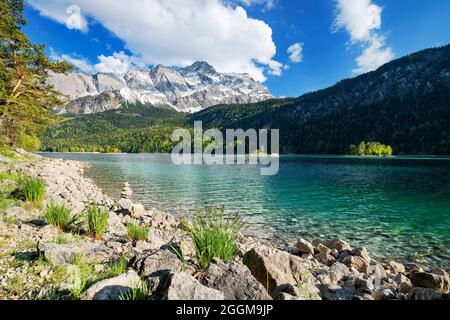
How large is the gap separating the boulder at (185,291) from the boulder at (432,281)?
8.70 meters

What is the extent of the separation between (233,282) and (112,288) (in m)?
2.27

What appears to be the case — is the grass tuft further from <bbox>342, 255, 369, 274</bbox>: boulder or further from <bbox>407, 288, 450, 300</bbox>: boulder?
<bbox>342, 255, 369, 274</bbox>: boulder

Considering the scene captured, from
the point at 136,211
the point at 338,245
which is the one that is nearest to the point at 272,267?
the point at 338,245

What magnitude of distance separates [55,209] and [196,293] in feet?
28.1

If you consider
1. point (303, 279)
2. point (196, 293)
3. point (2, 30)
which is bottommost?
point (303, 279)

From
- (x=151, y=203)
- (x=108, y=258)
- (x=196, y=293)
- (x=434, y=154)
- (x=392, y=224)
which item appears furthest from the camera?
(x=434, y=154)

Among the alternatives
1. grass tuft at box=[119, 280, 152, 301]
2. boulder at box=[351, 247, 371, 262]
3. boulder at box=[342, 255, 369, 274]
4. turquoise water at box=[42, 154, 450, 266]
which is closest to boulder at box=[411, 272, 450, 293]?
boulder at box=[342, 255, 369, 274]

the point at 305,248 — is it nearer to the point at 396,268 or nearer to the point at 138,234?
the point at 396,268

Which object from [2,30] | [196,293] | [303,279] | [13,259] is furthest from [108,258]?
[2,30]

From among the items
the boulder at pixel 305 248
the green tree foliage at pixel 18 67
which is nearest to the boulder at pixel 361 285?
the boulder at pixel 305 248

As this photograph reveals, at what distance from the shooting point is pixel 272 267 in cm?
727

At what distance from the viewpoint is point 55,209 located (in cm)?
1086
